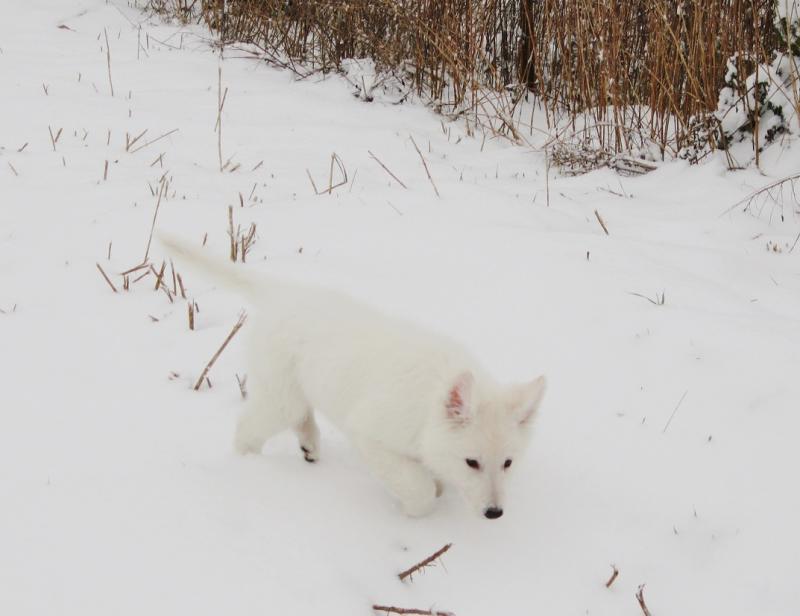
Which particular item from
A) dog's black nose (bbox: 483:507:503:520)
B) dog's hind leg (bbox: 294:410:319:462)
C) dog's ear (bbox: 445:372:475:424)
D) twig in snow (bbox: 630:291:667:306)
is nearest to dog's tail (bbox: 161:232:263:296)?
dog's hind leg (bbox: 294:410:319:462)

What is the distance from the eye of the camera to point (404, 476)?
9.00ft

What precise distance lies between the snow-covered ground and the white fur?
195 millimetres

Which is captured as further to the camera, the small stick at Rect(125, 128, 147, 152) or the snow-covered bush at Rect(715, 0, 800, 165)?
the small stick at Rect(125, 128, 147, 152)

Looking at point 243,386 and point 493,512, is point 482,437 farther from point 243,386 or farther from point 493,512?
point 243,386

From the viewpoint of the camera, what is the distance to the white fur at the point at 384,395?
2.67m

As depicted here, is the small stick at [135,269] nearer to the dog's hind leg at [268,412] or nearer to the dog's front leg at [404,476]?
the dog's hind leg at [268,412]

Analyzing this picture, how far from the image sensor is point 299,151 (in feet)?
23.7

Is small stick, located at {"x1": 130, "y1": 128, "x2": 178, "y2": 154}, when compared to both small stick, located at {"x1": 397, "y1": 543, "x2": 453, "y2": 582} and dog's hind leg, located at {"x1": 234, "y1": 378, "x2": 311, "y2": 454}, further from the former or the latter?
small stick, located at {"x1": 397, "y1": 543, "x2": 453, "y2": 582}

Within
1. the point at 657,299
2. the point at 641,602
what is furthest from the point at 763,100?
the point at 641,602

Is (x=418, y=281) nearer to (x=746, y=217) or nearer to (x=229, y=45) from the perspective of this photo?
(x=746, y=217)

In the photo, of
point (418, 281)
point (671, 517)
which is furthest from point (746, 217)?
point (671, 517)

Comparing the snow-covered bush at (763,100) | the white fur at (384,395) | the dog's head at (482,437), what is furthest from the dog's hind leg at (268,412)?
the snow-covered bush at (763,100)

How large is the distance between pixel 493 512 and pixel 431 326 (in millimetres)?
1551

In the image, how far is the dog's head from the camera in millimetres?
2643
